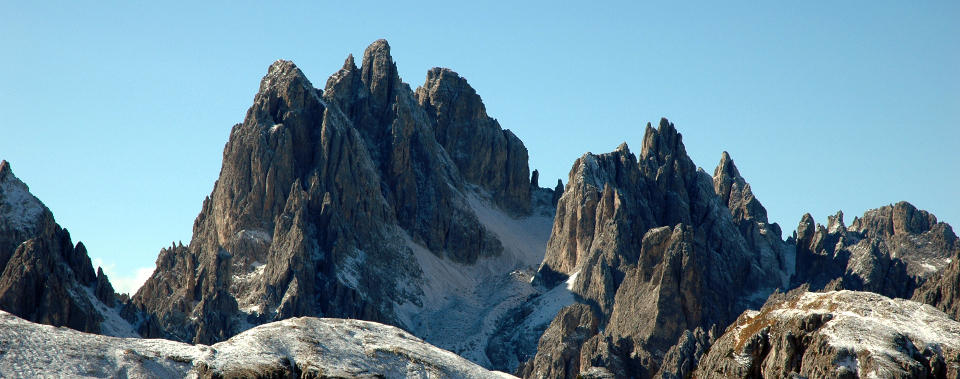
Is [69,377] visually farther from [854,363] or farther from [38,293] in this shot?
[38,293]

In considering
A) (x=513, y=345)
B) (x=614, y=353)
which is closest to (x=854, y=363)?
(x=614, y=353)

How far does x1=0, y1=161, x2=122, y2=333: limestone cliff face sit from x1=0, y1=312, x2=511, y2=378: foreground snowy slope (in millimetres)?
57549

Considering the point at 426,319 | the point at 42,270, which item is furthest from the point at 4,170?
the point at 426,319

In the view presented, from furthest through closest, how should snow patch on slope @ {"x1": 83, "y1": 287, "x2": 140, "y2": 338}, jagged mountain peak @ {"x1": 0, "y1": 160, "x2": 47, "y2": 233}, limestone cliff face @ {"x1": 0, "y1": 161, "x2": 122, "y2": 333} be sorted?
jagged mountain peak @ {"x1": 0, "y1": 160, "x2": 47, "y2": 233} → snow patch on slope @ {"x1": 83, "y1": 287, "x2": 140, "y2": 338} → limestone cliff face @ {"x1": 0, "y1": 161, "x2": 122, "y2": 333}

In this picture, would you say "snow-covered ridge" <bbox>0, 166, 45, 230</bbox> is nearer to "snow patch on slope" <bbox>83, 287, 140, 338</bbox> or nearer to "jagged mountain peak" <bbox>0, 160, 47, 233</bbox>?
"jagged mountain peak" <bbox>0, 160, 47, 233</bbox>

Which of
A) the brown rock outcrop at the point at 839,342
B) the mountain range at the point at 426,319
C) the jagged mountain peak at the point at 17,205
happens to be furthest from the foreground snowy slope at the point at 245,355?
the jagged mountain peak at the point at 17,205

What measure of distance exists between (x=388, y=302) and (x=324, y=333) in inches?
4232

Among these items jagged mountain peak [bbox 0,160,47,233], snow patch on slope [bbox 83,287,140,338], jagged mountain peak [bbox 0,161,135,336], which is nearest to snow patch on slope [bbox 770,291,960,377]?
snow patch on slope [bbox 83,287,140,338]

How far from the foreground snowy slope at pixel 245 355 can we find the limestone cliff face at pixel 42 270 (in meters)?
57.5

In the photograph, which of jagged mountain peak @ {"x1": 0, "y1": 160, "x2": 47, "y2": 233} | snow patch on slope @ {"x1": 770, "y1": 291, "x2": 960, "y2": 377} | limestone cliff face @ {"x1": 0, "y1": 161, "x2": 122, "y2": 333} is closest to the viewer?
snow patch on slope @ {"x1": 770, "y1": 291, "x2": 960, "y2": 377}

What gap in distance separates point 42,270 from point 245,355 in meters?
67.8

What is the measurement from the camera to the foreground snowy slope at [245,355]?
75.0m

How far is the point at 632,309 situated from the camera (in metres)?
166

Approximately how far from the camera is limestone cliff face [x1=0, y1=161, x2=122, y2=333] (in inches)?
5364
